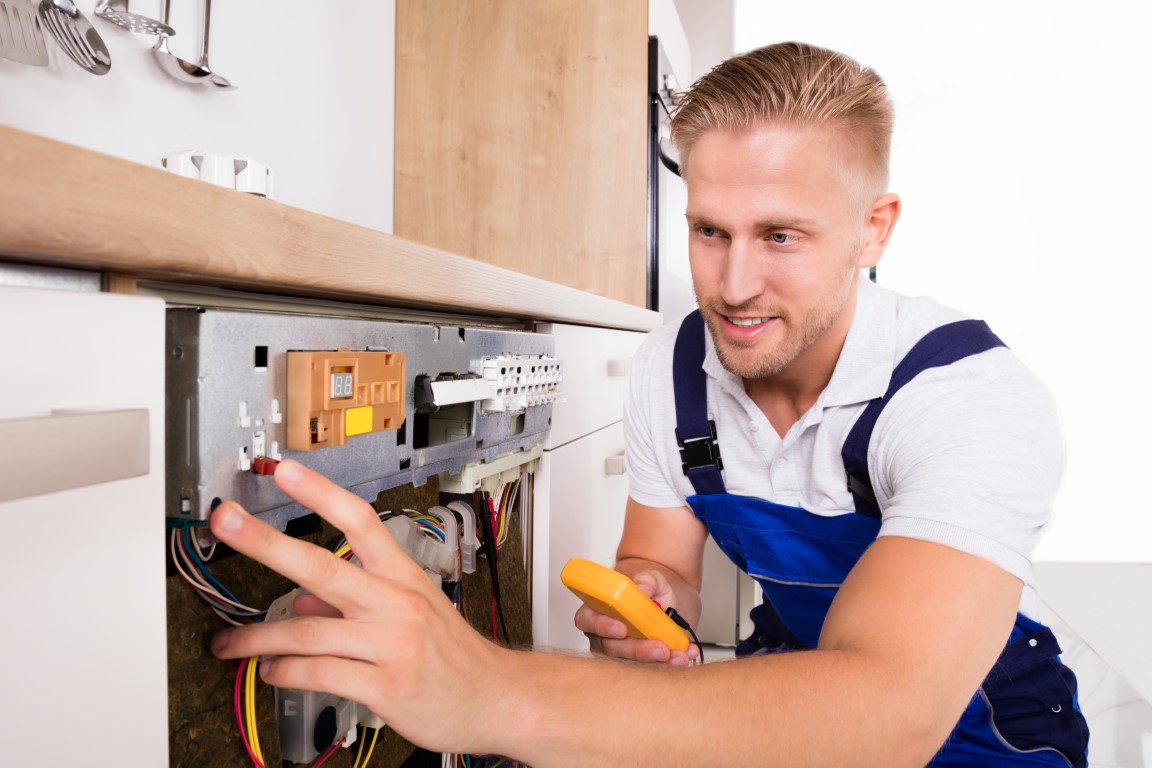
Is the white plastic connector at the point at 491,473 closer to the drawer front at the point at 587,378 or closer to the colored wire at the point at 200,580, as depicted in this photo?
the drawer front at the point at 587,378

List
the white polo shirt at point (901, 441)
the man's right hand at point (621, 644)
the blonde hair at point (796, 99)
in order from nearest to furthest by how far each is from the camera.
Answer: the white polo shirt at point (901, 441) → the man's right hand at point (621, 644) → the blonde hair at point (796, 99)

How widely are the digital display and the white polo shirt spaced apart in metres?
0.44

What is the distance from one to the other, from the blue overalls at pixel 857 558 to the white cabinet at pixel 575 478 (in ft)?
0.44

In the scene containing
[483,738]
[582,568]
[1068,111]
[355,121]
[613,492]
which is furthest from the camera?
[1068,111]

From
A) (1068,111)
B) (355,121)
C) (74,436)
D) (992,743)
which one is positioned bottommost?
(992,743)

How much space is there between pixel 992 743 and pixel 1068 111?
228 cm

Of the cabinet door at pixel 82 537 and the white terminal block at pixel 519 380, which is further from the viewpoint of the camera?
the white terminal block at pixel 519 380

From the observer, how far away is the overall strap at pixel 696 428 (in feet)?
3.14

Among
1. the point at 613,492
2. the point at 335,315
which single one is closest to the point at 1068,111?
the point at 613,492

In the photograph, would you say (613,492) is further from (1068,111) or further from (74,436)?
(1068,111)

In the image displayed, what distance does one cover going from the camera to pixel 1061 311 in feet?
8.08

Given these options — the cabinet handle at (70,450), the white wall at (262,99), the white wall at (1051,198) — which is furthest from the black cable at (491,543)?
the white wall at (1051,198)

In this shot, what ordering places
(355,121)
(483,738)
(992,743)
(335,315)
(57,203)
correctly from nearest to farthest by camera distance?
(57,203)
(483,738)
(335,315)
(992,743)
(355,121)

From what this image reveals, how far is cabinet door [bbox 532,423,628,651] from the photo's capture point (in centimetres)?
92
